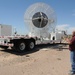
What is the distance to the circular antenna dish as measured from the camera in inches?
683

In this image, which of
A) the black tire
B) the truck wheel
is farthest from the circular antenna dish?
the black tire

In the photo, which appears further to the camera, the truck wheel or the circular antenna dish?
the circular antenna dish

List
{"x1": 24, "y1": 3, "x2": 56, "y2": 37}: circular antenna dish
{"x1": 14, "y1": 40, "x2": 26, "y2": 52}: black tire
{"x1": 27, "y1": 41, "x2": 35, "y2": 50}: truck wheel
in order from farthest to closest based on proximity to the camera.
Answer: {"x1": 24, "y1": 3, "x2": 56, "y2": 37}: circular antenna dish, {"x1": 27, "y1": 41, "x2": 35, "y2": 50}: truck wheel, {"x1": 14, "y1": 40, "x2": 26, "y2": 52}: black tire

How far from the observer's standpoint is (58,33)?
65.5 ft

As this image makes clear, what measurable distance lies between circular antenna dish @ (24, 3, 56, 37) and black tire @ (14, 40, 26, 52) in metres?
3.01

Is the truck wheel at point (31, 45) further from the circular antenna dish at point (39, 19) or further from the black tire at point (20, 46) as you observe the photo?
the circular antenna dish at point (39, 19)

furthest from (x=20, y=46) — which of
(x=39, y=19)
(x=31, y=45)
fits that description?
(x=39, y=19)

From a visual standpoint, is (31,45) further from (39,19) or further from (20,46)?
(39,19)

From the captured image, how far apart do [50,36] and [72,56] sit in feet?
36.1

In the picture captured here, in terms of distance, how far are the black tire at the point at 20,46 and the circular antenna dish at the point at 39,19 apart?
3009mm

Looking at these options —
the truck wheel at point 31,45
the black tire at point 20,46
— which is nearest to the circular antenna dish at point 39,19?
the truck wheel at point 31,45

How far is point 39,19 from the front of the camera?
677 inches

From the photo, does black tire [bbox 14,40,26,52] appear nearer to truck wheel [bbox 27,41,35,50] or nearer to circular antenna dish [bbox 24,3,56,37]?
truck wheel [bbox 27,41,35,50]

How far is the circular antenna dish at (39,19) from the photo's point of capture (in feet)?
57.0
